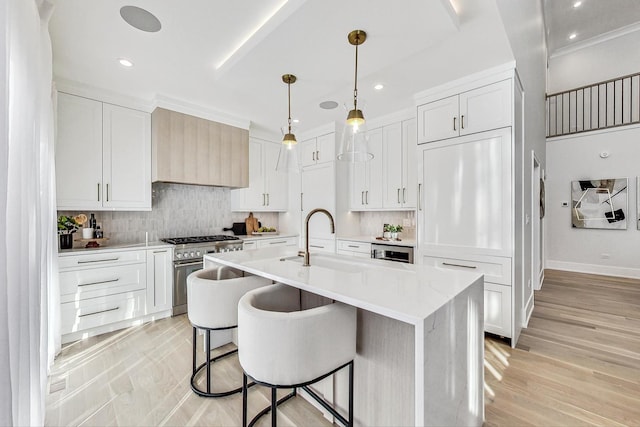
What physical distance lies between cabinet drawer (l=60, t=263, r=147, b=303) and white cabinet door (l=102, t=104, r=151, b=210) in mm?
722

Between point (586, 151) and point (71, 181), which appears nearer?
point (71, 181)

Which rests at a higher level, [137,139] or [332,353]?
[137,139]

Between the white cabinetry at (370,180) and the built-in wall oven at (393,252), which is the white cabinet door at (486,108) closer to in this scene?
the white cabinetry at (370,180)

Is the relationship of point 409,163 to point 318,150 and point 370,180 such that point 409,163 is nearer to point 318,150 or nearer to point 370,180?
point 370,180

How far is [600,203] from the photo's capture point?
16.5ft

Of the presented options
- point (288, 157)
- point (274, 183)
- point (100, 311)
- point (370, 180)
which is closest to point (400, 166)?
point (370, 180)

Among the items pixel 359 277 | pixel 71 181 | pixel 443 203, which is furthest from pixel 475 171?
pixel 71 181

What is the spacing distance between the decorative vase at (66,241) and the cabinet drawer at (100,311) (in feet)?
1.93

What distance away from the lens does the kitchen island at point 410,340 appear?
39.3 inches

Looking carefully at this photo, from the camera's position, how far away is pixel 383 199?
12.5 feet

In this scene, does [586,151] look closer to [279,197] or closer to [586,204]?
[586,204]

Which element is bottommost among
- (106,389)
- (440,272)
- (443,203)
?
(106,389)

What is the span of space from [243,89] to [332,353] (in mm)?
2708

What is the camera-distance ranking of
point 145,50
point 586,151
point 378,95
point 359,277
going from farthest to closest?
point 586,151
point 378,95
point 145,50
point 359,277
